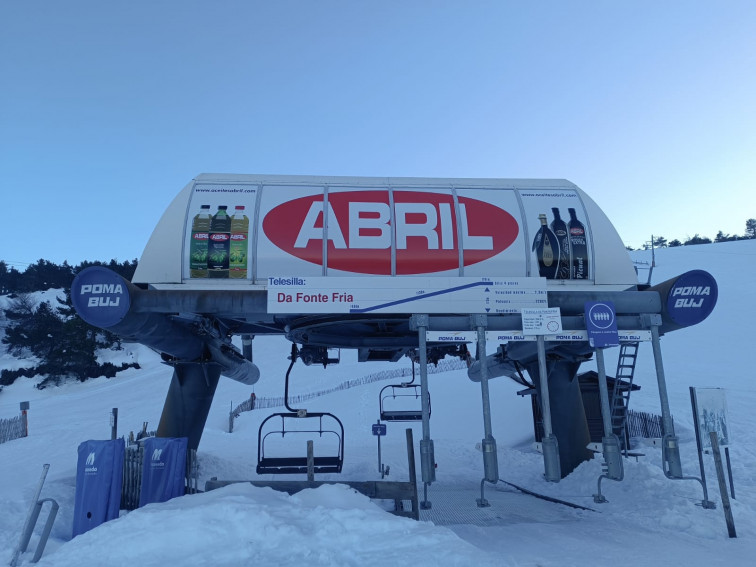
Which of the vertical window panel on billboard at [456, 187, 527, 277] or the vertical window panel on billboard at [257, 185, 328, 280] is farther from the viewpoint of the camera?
the vertical window panel on billboard at [456, 187, 527, 277]

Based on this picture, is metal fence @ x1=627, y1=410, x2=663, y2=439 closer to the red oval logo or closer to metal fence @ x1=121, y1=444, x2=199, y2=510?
the red oval logo

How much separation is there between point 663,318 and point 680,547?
3738 millimetres

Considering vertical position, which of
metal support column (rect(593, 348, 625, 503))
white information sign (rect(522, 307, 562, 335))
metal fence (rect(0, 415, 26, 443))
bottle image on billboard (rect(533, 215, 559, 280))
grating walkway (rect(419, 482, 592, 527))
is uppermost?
bottle image on billboard (rect(533, 215, 559, 280))

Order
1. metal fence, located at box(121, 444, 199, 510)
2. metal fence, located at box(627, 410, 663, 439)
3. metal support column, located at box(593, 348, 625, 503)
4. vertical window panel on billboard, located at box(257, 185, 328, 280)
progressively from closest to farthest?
metal support column, located at box(593, 348, 625, 503) < vertical window panel on billboard, located at box(257, 185, 328, 280) < metal fence, located at box(121, 444, 199, 510) < metal fence, located at box(627, 410, 663, 439)

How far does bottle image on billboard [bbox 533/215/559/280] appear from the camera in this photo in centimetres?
918

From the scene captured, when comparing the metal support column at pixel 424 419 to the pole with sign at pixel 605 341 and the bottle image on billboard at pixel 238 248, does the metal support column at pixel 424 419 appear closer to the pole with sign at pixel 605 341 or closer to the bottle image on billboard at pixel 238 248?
the pole with sign at pixel 605 341

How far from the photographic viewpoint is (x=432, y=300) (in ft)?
28.5

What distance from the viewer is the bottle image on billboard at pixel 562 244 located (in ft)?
30.2

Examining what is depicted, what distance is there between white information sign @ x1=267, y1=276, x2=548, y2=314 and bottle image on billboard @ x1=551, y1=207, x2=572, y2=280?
70cm

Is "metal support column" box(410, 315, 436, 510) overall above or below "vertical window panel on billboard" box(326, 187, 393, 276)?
below

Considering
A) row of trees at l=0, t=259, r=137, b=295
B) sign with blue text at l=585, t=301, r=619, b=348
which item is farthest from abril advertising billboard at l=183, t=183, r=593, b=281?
row of trees at l=0, t=259, r=137, b=295

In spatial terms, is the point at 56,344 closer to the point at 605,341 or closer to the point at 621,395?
the point at 621,395

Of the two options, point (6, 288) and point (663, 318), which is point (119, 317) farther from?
point (6, 288)

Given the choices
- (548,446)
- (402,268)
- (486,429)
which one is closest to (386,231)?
(402,268)
